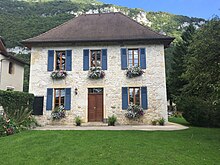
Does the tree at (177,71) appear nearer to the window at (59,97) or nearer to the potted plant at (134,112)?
the potted plant at (134,112)

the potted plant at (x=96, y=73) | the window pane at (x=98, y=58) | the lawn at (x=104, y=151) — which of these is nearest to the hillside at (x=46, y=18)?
Result: the window pane at (x=98, y=58)

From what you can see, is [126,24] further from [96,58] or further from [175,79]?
[175,79]

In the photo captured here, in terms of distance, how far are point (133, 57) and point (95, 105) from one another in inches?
164

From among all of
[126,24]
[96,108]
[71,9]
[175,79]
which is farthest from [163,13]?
[96,108]

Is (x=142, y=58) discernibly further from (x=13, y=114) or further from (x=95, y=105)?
(x=13, y=114)

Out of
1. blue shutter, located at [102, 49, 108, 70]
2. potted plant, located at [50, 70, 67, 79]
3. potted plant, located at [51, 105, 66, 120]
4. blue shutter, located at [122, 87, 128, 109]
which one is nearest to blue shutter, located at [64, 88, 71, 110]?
potted plant, located at [51, 105, 66, 120]

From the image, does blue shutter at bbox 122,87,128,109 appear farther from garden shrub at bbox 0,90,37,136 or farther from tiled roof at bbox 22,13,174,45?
garden shrub at bbox 0,90,37,136

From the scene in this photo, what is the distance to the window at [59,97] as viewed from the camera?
1540 centimetres

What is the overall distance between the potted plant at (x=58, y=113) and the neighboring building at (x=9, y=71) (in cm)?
584

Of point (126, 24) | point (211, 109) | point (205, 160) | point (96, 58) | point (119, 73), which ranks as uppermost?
point (126, 24)

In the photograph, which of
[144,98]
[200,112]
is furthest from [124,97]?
[200,112]

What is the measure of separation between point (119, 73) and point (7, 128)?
7.81 meters

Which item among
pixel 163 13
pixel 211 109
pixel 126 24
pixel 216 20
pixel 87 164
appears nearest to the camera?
pixel 87 164

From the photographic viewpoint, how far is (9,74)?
19.3 metres
